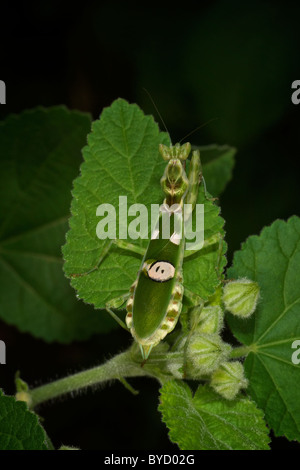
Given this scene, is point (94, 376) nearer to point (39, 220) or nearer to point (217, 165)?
point (39, 220)

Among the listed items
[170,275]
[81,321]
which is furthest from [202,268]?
[81,321]

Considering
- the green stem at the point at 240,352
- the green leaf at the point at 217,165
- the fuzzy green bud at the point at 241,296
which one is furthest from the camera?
the green leaf at the point at 217,165

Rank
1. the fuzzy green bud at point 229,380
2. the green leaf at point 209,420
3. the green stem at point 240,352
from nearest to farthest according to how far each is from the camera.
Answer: the green leaf at point 209,420, the fuzzy green bud at point 229,380, the green stem at point 240,352

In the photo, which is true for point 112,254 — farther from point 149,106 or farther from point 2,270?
point 149,106

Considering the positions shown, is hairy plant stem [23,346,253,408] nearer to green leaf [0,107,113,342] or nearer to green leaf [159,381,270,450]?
green leaf [159,381,270,450]

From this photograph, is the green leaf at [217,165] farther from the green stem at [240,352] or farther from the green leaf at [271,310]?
the green stem at [240,352]

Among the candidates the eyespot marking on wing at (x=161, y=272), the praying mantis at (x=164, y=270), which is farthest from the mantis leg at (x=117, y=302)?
the eyespot marking on wing at (x=161, y=272)
